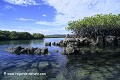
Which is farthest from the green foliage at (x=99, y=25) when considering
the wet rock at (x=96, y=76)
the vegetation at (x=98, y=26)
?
the wet rock at (x=96, y=76)

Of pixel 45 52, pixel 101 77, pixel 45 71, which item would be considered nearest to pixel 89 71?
pixel 101 77

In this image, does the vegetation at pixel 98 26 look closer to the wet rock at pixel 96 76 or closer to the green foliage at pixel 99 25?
the green foliage at pixel 99 25

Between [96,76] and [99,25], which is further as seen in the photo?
[99,25]

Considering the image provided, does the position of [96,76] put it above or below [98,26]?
below

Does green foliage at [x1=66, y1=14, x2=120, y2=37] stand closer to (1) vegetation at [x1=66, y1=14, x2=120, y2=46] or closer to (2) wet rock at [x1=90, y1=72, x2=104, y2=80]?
(1) vegetation at [x1=66, y1=14, x2=120, y2=46]

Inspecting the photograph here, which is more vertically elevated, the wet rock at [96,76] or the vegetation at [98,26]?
the vegetation at [98,26]

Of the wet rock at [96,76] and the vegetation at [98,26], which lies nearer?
the wet rock at [96,76]

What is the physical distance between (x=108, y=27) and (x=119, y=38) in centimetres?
889

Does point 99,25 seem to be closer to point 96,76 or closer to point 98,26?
point 98,26

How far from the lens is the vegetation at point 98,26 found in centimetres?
9988

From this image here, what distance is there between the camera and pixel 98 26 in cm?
10294

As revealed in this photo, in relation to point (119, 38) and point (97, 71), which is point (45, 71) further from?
point (119, 38)

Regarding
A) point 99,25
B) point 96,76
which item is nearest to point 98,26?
point 99,25

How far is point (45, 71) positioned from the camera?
3634cm
